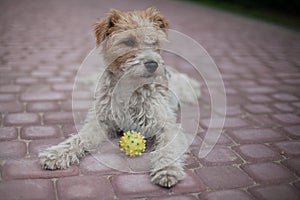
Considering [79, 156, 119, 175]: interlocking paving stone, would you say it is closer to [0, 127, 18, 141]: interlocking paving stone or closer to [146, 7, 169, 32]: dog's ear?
[0, 127, 18, 141]: interlocking paving stone

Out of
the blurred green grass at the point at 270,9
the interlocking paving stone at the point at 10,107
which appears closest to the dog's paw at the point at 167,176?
the interlocking paving stone at the point at 10,107

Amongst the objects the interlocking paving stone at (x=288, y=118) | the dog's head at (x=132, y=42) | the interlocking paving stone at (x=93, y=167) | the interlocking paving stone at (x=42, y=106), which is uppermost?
the dog's head at (x=132, y=42)

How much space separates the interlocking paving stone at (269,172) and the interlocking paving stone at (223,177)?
4.0 inches

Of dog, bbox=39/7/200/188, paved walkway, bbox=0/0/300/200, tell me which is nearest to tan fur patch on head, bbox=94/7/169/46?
dog, bbox=39/7/200/188

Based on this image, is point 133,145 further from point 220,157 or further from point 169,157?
point 220,157

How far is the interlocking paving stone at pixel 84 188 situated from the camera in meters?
2.75

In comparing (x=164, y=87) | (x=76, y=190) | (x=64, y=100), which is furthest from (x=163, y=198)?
(x=64, y=100)

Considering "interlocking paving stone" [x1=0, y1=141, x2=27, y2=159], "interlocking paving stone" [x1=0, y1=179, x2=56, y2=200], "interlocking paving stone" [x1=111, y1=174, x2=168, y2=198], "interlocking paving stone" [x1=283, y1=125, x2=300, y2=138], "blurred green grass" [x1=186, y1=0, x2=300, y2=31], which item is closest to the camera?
"interlocking paving stone" [x1=0, y1=179, x2=56, y2=200]

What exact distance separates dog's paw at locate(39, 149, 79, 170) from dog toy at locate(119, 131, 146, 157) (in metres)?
0.50

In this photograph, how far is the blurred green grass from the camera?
1350 centimetres

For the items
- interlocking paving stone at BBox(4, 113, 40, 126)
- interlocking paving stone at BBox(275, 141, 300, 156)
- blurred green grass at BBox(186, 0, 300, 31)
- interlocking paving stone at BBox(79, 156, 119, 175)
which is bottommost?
interlocking paving stone at BBox(79, 156, 119, 175)

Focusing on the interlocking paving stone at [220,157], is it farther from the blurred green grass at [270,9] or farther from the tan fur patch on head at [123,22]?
the blurred green grass at [270,9]

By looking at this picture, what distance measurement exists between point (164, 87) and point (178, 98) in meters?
0.90

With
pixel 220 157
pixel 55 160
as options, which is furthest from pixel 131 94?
pixel 220 157
